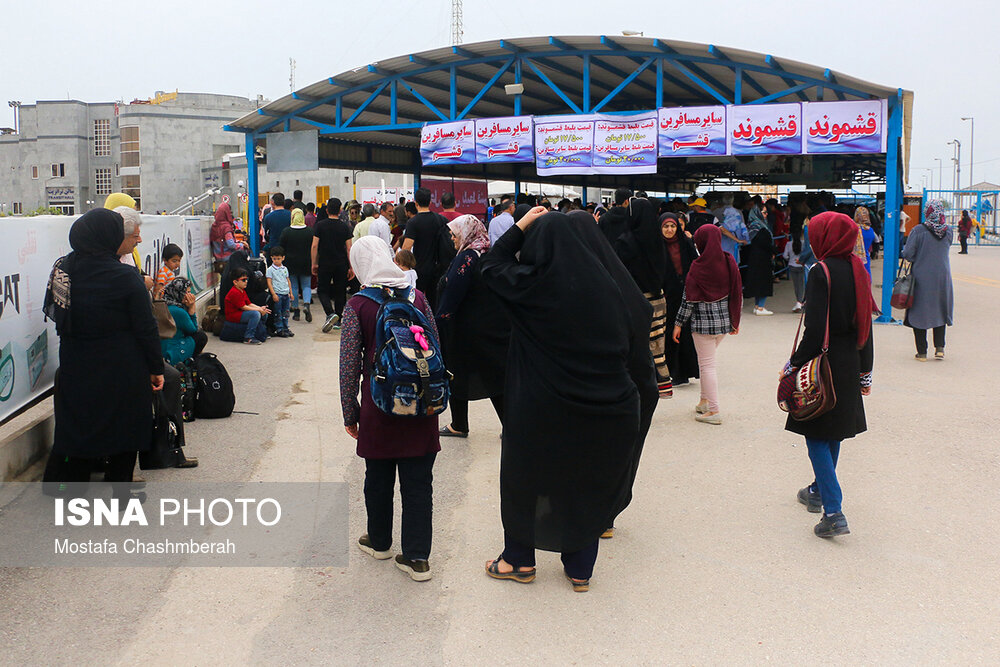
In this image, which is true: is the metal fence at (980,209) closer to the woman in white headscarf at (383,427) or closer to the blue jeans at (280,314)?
the blue jeans at (280,314)

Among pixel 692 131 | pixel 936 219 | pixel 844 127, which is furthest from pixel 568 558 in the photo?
pixel 692 131

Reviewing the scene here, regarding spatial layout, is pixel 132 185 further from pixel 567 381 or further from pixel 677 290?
pixel 567 381

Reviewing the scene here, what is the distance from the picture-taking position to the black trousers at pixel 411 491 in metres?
3.96

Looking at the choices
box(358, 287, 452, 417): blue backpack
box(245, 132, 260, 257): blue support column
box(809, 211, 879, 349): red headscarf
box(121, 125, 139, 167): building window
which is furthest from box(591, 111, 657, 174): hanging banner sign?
box(121, 125, 139, 167): building window

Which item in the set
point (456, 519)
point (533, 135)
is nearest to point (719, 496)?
point (456, 519)

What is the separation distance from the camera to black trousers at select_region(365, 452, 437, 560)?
3.96 meters

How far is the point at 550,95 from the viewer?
749 inches

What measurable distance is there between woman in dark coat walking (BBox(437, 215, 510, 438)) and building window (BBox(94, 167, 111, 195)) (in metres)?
69.6

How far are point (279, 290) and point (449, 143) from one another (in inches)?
192

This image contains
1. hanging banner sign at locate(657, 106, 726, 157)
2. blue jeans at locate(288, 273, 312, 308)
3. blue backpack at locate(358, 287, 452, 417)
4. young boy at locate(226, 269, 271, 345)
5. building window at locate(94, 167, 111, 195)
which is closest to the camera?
blue backpack at locate(358, 287, 452, 417)

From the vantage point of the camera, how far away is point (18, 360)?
5691 mm

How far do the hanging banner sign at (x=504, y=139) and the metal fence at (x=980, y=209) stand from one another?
2996cm

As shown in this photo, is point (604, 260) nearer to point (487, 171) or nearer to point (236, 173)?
point (487, 171)

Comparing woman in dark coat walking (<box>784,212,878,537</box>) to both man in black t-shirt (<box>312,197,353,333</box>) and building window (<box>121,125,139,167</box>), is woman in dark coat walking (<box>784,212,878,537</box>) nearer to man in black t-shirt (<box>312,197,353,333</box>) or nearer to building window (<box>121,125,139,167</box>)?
man in black t-shirt (<box>312,197,353,333</box>)
